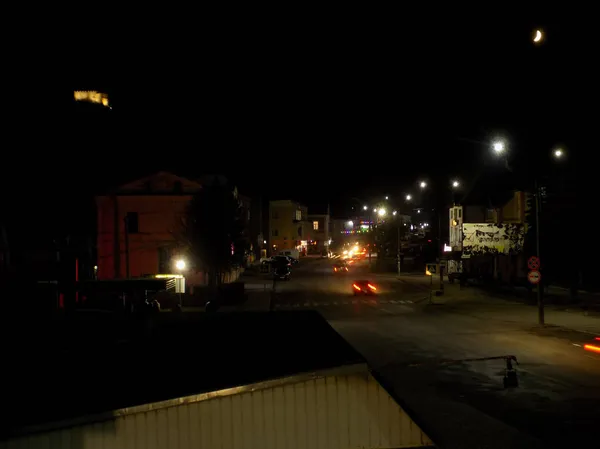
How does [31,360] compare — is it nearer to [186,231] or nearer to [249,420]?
[249,420]

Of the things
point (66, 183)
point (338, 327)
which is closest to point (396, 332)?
point (338, 327)

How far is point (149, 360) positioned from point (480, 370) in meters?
11.2

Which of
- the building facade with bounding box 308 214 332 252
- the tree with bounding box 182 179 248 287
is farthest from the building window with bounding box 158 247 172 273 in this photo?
the building facade with bounding box 308 214 332 252

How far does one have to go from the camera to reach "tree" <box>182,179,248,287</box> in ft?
149

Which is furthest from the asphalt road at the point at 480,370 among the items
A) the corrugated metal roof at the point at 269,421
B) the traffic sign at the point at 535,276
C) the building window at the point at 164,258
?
the building window at the point at 164,258

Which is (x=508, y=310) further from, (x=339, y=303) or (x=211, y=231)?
(x=211, y=231)

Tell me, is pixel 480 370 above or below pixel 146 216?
below

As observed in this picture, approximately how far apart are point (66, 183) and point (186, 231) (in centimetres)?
986

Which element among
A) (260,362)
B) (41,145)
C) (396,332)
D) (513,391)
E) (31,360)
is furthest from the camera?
(41,145)

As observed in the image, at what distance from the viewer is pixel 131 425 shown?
9.05 metres

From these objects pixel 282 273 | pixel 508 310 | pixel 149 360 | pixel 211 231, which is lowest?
pixel 508 310

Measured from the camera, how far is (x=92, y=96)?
6456 cm

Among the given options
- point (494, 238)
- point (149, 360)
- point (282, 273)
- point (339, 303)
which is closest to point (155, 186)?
point (282, 273)

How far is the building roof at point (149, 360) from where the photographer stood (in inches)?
372
